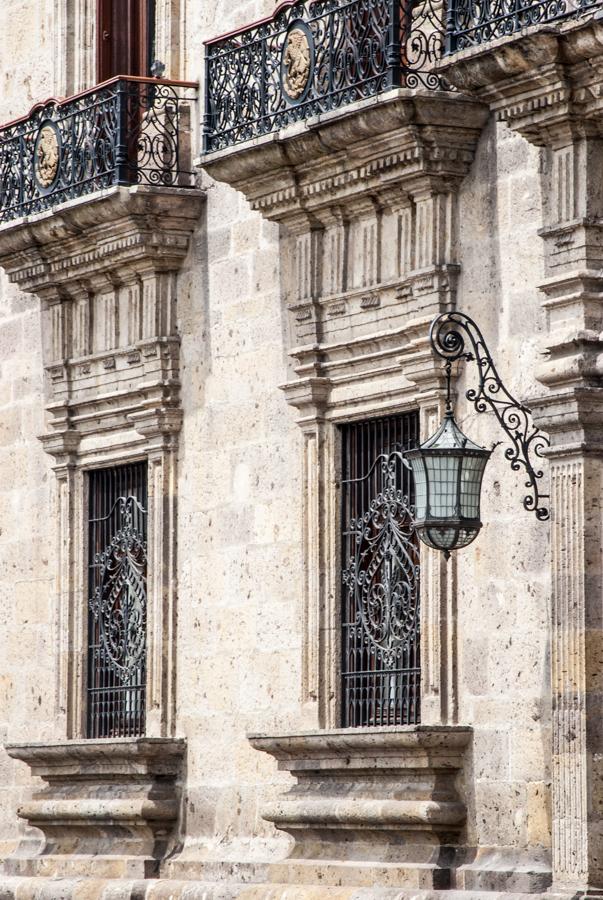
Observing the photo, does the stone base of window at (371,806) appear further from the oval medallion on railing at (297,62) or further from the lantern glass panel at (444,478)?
the oval medallion on railing at (297,62)

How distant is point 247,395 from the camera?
16.8 meters

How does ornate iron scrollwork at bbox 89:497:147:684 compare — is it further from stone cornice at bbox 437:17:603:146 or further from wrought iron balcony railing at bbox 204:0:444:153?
stone cornice at bbox 437:17:603:146

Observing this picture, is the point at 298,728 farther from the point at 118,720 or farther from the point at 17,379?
the point at 17,379

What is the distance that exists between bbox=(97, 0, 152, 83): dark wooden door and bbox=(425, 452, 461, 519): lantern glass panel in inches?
216

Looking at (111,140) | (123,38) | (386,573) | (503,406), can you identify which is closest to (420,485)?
(503,406)

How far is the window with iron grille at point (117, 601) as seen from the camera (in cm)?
1772

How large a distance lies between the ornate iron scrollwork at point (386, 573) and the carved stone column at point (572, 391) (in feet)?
5.28

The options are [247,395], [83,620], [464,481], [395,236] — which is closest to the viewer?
[464,481]

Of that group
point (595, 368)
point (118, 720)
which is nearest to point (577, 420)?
point (595, 368)

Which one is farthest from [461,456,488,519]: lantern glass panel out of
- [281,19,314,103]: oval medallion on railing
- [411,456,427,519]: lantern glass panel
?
[281,19,314,103]: oval medallion on railing

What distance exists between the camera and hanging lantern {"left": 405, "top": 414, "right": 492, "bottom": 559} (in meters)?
13.5

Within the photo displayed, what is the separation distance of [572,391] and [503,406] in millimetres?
894

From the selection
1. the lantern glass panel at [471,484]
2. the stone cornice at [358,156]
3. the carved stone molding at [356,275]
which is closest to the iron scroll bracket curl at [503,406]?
the lantern glass panel at [471,484]

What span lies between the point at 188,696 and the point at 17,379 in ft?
10.4
